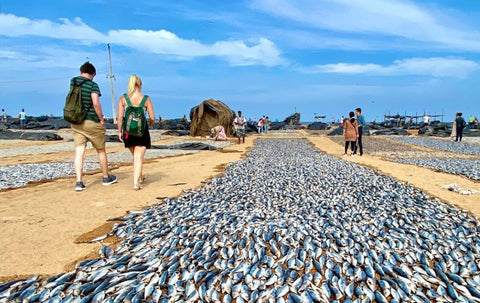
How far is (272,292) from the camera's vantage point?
3072 mm

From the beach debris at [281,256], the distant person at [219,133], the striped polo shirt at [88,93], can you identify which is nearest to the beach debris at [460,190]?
the beach debris at [281,256]

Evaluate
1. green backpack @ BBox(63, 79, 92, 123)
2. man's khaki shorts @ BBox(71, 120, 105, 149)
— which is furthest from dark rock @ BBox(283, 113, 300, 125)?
green backpack @ BBox(63, 79, 92, 123)

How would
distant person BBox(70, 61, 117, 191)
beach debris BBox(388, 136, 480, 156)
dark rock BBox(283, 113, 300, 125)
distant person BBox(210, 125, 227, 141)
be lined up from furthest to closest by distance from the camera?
dark rock BBox(283, 113, 300, 125)
distant person BBox(210, 125, 227, 141)
beach debris BBox(388, 136, 480, 156)
distant person BBox(70, 61, 117, 191)

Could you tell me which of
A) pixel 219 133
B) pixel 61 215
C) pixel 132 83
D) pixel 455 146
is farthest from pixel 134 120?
pixel 455 146

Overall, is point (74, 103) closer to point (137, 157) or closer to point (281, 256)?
point (137, 157)

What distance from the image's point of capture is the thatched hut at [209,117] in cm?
2795

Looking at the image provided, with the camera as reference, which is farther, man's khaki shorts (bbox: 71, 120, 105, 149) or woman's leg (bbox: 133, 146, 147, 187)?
woman's leg (bbox: 133, 146, 147, 187)

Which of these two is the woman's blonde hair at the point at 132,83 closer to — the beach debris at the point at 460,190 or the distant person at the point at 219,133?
the beach debris at the point at 460,190

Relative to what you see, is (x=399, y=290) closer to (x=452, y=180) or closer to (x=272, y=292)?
(x=272, y=292)

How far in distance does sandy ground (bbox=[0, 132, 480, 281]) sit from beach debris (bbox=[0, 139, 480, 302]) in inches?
→ 15.6

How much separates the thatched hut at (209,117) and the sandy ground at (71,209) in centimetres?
1806

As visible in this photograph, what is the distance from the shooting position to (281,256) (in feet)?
12.6

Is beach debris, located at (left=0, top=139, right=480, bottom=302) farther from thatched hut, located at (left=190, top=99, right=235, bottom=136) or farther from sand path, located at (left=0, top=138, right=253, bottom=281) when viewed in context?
thatched hut, located at (left=190, top=99, right=235, bottom=136)

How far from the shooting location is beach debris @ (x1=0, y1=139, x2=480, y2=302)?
3068 mm
